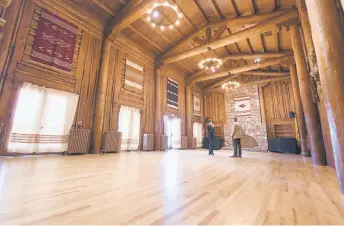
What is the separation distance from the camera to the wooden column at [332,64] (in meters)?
1.60

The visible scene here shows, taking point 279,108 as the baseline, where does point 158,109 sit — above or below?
below

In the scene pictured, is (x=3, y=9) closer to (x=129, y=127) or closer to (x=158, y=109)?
(x=129, y=127)

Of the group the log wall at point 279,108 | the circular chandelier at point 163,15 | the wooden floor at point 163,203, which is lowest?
the wooden floor at point 163,203

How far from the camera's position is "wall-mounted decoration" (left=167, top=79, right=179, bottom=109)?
9.81m

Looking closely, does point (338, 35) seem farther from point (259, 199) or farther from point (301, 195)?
point (259, 199)

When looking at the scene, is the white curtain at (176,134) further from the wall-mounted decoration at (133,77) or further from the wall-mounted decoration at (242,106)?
the wall-mounted decoration at (242,106)

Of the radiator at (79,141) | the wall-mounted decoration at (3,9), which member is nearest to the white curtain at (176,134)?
the radiator at (79,141)

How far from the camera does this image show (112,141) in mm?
6035

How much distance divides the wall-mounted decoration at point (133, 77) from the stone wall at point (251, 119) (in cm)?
746

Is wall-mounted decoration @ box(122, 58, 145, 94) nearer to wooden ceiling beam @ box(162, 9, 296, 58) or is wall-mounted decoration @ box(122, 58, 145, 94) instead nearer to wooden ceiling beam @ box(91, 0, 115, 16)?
wooden ceiling beam @ box(91, 0, 115, 16)

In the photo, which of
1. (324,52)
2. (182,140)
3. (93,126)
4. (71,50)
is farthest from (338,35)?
(182,140)

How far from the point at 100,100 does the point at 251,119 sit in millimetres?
9954

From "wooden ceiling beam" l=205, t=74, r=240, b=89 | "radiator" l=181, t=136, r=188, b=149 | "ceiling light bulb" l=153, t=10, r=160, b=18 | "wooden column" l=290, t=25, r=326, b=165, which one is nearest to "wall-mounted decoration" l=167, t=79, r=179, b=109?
"radiator" l=181, t=136, r=188, b=149

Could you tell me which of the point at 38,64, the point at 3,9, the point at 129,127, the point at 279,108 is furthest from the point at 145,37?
the point at 279,108
